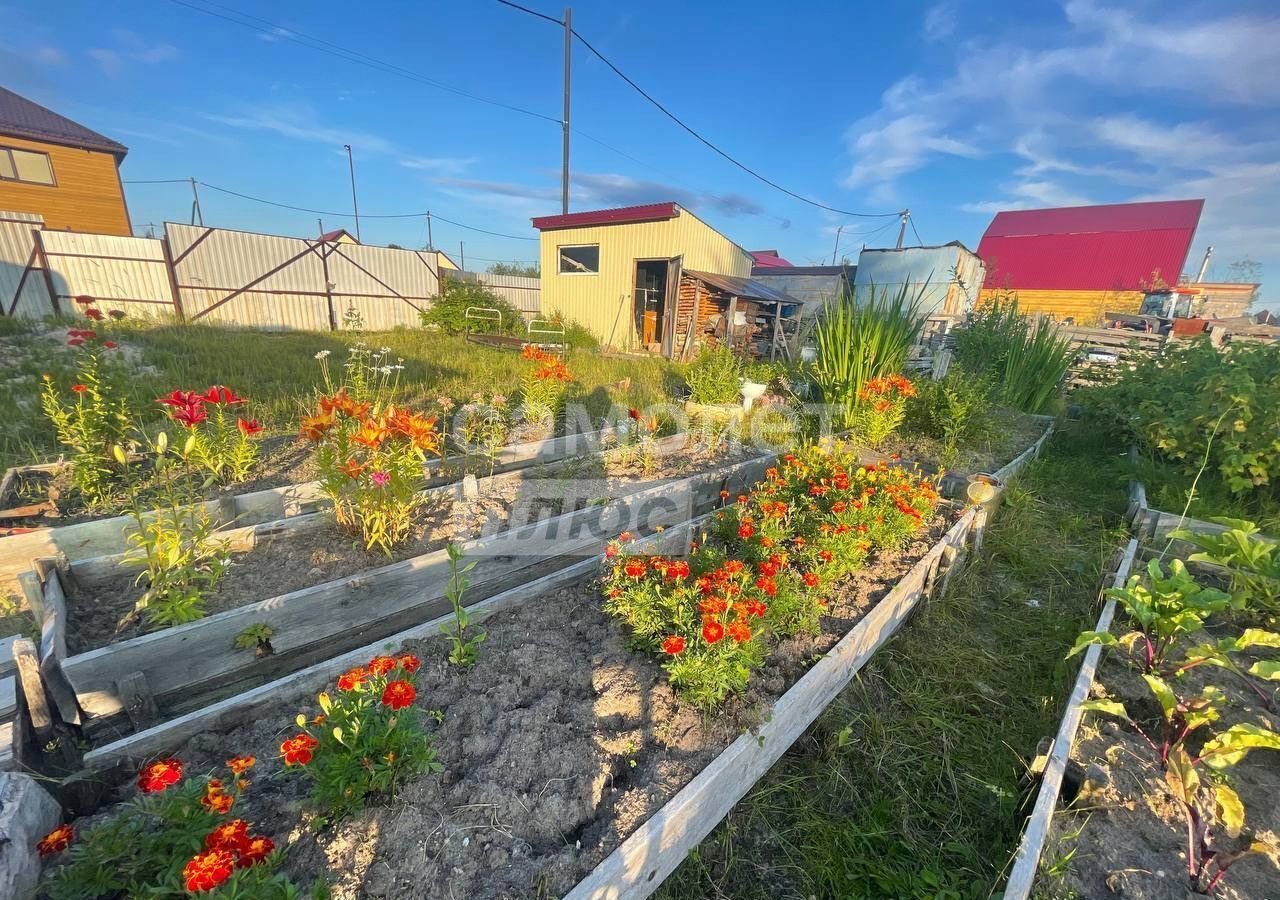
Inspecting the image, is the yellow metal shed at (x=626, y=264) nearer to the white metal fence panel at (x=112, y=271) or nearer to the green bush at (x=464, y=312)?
the green bush at (x=464, y=312)

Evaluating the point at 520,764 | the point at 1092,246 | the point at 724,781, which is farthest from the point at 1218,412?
the point at 1092,246

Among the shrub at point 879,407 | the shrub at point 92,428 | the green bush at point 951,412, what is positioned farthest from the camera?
the green bush at point 951,412

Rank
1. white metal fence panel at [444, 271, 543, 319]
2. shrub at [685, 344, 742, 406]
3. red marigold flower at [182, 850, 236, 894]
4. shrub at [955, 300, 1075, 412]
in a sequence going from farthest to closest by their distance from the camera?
1. white metal fence panel at [444, 271, 543, 319]
2. shrub at [955, 300, 1075, 412]
3. shrub at [685, 344, 742, 406]
4. red marigold flower at [182, 850, 236, 894]

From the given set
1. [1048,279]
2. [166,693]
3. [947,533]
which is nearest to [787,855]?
[947,533]

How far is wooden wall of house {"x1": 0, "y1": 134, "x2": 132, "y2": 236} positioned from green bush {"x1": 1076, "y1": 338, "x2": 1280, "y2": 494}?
23112mm

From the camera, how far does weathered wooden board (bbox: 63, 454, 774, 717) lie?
1.62 m

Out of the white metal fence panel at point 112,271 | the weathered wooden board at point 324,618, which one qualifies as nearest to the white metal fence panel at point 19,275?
the white metal fence panel at point 112,271

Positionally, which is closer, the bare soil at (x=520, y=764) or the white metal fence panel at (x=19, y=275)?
the bare soil at (x=520, y=764)

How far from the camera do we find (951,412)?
4137mm

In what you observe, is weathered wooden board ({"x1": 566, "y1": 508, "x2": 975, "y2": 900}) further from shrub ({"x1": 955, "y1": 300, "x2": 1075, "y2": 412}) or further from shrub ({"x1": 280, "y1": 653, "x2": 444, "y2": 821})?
shrub ({"x1": 955, "y1": 300, "x2": 1075, "y2": 412})

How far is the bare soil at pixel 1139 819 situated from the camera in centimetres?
133

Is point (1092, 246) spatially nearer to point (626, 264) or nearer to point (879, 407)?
point (626, 264)

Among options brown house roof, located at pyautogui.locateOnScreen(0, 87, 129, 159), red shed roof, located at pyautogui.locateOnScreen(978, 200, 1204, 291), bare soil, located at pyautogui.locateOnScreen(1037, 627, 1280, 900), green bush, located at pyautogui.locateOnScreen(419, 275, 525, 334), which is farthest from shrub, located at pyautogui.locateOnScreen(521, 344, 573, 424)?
brown house roof, located at pyautogui.locateOnScreen(0, 87, 129, 159)

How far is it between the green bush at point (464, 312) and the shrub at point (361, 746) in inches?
416
